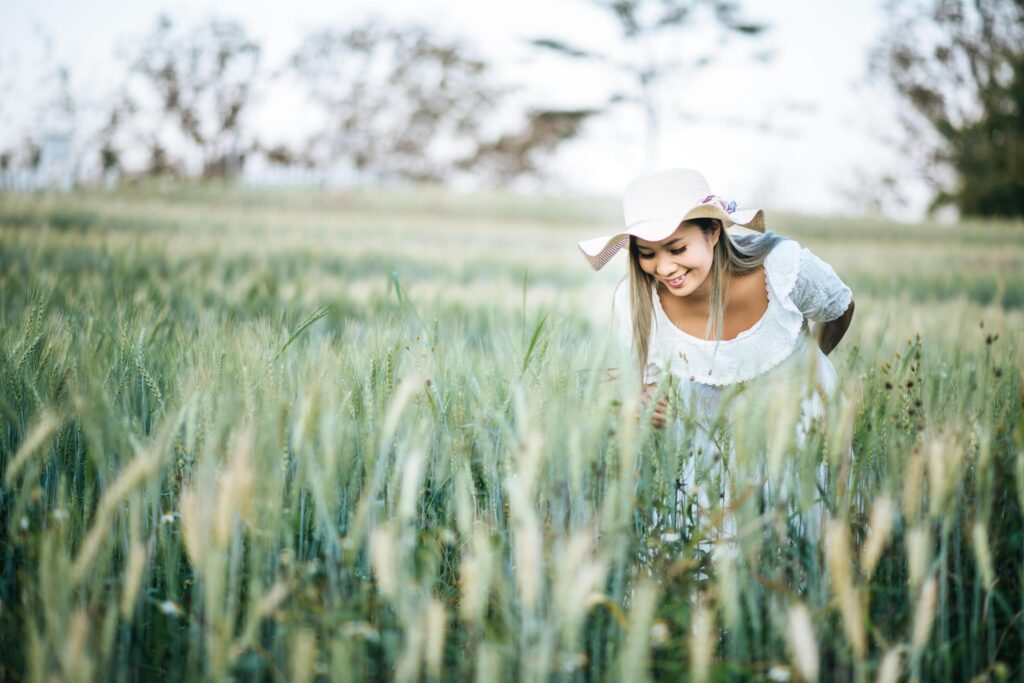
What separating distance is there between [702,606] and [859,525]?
1.45 ft

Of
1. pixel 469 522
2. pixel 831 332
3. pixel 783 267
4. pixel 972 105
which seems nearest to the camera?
pixel 469 522

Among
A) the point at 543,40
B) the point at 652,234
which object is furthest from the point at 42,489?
the point at 543,40

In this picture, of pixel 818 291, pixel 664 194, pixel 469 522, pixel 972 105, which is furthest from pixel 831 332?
pixel 972 105

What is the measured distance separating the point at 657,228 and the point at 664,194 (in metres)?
0.10

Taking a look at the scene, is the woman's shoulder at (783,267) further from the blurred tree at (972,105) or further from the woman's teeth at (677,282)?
the blurred tree at (972,105)

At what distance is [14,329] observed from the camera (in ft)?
5.55

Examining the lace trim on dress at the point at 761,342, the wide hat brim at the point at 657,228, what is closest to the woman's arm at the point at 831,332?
the lace trim on dress at the point at 761,342

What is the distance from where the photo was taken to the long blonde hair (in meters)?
1.97

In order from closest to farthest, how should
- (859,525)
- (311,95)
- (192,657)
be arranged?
1. (192,657)
2. (859,525)
3. (311,95)

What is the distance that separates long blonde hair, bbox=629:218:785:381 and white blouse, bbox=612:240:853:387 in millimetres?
22

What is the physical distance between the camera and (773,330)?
6.64 feet

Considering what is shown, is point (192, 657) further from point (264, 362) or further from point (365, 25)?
point (365, 25)

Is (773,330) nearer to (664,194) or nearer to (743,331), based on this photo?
(743,331)

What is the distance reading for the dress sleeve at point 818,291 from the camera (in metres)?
2.00
